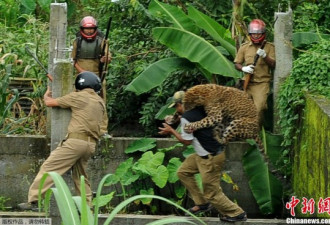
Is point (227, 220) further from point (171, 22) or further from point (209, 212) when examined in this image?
point (171, 22)

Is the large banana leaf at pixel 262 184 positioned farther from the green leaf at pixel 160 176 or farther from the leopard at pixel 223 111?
the green leaf at pixel 160 176

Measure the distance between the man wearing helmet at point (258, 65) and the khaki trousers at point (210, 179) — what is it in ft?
6.32

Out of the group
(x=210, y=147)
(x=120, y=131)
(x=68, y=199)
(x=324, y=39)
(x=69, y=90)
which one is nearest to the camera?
(x=68, y=199)

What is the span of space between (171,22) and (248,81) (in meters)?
1.46

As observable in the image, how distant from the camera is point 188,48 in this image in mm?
11570

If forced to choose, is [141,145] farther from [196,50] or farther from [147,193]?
[196,50]

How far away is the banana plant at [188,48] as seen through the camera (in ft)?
37.6

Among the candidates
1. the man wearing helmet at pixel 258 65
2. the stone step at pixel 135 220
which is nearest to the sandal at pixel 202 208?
the stone step at pixel 135 220

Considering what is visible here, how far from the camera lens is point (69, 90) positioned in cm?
1041

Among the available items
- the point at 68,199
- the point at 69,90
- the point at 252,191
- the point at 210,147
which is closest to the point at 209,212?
the point at 252,191

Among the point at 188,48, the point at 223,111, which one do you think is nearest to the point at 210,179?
the point at 223,111

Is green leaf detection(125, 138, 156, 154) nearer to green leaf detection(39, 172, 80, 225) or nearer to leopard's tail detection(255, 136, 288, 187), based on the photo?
leopard's tail detection(255, 136, 288, 187)

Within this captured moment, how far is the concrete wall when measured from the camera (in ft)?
36.7

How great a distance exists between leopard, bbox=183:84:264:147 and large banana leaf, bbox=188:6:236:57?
2.05m
